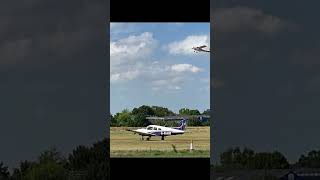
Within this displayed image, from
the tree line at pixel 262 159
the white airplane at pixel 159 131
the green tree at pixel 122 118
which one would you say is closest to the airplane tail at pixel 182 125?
the white airplane at pixel 159 131

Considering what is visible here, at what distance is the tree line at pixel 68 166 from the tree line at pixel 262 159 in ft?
6.57

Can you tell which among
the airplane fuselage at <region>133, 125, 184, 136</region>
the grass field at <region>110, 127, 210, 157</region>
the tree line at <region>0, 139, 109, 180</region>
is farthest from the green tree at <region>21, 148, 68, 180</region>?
the airplane fuselage at <region>133, 125, 184, 136</region>

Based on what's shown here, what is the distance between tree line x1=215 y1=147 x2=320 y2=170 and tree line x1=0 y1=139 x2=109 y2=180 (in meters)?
2.00

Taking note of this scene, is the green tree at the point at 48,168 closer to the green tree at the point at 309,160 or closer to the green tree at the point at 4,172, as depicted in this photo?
the green tree at the point at 4,172

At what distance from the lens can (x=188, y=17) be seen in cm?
1395

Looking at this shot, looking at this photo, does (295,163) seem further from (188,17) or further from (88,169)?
(188,17)

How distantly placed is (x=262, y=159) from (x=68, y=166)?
329 centimetres

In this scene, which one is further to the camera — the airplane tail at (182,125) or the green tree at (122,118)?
the green tree at (122,118)

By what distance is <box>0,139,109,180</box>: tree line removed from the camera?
1070 cm

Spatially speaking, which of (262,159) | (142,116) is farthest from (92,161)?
(142,116)

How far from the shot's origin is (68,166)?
11102 mm

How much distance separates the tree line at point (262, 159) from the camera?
10789 millimetres

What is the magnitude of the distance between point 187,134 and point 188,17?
12684 mm

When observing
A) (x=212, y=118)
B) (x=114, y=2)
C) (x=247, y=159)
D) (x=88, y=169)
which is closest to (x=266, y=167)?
(x=247, y=159)
